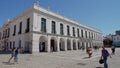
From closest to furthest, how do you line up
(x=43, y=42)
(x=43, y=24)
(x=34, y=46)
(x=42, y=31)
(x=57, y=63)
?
1. (x=57, y=63)
2. (x=34, y=46)
3. (x=42, y=31)
4. (x=43, y=24)
5. (x=43, y=42)

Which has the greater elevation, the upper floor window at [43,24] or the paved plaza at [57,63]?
the upper floor window at [43,24]

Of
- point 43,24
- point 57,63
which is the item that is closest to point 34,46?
point 43,24

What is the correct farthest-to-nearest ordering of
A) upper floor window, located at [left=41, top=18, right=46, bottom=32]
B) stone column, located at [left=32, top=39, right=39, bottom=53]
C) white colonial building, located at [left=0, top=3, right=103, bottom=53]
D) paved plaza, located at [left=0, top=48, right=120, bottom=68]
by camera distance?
1. upper floor window, located at [left=41, top=18, right=46, bottom=32]
2. white colonial building, located at [left=0, top=3, right=103, bottom=53]
3. stone column, located at [left=32, top=39, right=39, bottom=53]
4. paved plaza, located at [left=0, top=48, right=120, bottom=68]

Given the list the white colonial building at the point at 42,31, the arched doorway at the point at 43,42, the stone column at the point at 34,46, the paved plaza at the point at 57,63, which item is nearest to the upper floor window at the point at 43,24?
the white colonial building at the point at 42,31

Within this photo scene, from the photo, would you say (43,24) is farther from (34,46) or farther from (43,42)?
(34,46)

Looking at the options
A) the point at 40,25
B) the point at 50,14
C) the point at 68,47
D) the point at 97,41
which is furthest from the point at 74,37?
the point at 97,41

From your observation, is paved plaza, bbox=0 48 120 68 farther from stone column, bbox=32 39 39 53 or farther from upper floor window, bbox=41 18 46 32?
upper floor window, bbox=41 18 46 32

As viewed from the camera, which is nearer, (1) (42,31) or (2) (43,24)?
(1) (42,31)

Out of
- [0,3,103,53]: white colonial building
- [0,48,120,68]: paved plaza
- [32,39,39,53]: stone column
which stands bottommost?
[0,48,120,68]: paved plaza

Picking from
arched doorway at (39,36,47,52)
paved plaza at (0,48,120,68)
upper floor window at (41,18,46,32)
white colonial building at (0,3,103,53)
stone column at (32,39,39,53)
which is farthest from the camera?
arched doorway at (39,36,47,52)

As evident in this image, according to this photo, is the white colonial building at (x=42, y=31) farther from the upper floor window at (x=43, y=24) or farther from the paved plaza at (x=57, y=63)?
the paved plaza at (x=57, y=63)

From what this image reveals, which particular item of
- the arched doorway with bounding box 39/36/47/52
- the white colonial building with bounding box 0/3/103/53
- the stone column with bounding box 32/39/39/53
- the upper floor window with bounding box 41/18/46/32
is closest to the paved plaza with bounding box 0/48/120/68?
the stone column with bounding box 32/39/39/53

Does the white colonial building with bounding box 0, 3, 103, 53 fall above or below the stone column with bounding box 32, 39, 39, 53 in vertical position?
above

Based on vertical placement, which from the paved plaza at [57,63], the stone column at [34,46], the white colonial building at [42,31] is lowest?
the paved plaza at [57,63]
